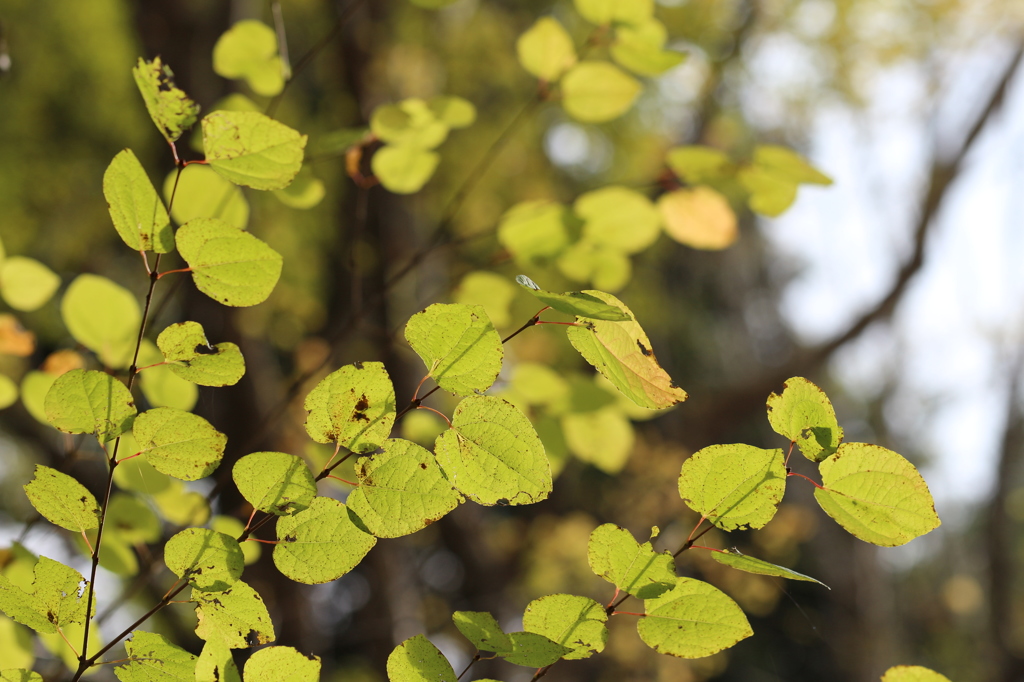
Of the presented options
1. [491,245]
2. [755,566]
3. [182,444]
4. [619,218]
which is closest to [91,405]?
[182,444]

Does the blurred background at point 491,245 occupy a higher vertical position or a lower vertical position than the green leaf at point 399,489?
lower

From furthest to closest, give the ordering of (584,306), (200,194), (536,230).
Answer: (536,230) < (200,194) < (584,306)

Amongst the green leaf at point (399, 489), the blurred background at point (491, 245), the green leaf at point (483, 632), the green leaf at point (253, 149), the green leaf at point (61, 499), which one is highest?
the green leaf at point (253, 149)

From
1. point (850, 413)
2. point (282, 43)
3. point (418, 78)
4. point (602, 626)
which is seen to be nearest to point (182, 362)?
point (602, 626)

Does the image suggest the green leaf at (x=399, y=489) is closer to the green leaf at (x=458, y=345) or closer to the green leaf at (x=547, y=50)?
the green leaf at (x=458, y=345)

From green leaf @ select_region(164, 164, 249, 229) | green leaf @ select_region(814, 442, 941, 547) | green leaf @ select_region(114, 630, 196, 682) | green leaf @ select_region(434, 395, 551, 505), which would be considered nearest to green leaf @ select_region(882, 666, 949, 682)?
green leaf @ select_region(814, 442, 941, 547)

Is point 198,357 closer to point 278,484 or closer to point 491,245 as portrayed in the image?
point 278,484

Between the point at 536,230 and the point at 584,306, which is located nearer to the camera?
the point at 584,306

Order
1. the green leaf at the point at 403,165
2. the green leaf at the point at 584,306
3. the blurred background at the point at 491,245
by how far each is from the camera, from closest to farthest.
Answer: the green leaf at the point at 584,306
the green leaf at the point at 403,165
the blurred background at the point at 491,245

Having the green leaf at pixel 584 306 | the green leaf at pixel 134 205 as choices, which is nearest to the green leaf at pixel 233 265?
the green leaf at pixel 134 205
